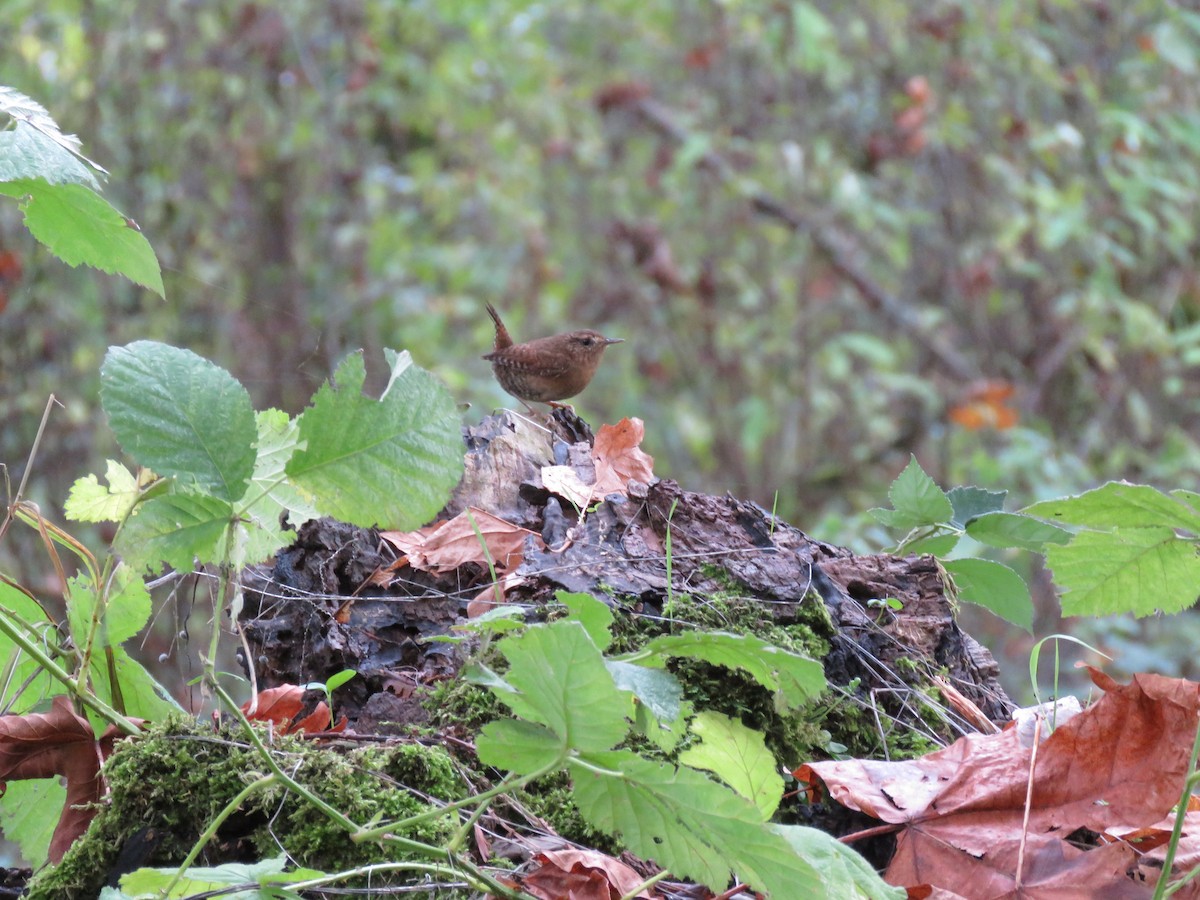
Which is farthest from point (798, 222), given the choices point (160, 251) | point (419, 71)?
point (160, 251)

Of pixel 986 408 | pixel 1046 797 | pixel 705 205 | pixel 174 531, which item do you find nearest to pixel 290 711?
pixel 174 531

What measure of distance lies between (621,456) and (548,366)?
7.13 feet

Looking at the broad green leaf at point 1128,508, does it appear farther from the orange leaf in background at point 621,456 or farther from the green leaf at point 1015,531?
the orange leaf in background at point 621,456

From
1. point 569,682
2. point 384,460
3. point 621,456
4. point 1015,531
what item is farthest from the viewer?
point 621,456

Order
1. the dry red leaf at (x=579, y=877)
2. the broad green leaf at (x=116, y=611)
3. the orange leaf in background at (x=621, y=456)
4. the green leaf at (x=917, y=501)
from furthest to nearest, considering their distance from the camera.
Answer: the orange leaf in background at (x=621, y=456) < the green leaf at (x=917, y=501) < the broad green leaf at (x=116, y=611) < the dry red leaf at (x=579, y=877)

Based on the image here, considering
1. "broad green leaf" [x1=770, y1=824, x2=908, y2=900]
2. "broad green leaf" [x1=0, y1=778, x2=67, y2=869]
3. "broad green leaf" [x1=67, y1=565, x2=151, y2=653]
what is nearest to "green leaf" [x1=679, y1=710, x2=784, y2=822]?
"broad green leaf" [x1=770, y1=824, x2=908, y2=900]

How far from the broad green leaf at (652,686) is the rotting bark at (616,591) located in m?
0.51

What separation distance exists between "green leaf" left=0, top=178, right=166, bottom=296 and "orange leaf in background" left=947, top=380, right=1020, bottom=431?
23.0 ft

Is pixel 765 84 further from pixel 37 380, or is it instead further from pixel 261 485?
pixel 261 485

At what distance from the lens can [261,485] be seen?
52.6 inches

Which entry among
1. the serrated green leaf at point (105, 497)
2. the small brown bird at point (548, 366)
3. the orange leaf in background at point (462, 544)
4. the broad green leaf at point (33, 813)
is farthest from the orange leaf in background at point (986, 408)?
the broad green leaf at point (33, 813)

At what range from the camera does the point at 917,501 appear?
5.79ft

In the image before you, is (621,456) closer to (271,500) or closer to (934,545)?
(934,545)

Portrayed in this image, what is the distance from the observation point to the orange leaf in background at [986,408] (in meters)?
7.68
